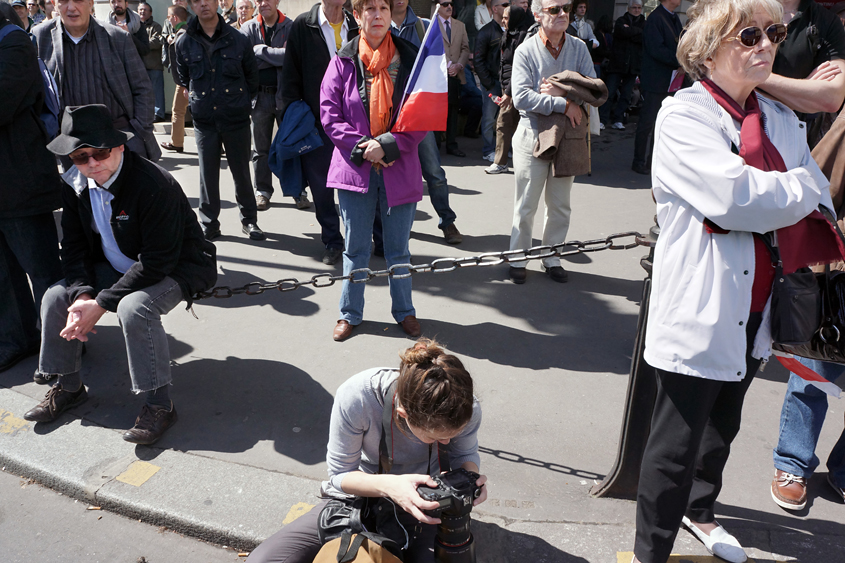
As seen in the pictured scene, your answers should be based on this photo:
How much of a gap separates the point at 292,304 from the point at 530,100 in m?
2.26

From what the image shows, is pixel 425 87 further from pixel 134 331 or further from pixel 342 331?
pixel 134 331

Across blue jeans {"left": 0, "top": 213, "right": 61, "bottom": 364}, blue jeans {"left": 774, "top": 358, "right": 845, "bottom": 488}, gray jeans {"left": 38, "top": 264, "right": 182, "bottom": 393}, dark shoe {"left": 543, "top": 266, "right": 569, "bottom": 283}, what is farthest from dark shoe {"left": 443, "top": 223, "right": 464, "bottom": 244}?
blue jeans {"left": 774, "top": 358, "right": 845, "bottom": 488}

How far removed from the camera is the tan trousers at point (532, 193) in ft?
16.8

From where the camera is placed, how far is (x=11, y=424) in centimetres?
366

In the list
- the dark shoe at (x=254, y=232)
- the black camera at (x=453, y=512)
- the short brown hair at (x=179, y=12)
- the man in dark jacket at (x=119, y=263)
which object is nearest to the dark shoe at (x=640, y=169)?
the dark shoe at (x=254, y=232)

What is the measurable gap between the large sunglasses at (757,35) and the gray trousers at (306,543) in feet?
6.55

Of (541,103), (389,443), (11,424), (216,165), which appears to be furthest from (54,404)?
(541,103)

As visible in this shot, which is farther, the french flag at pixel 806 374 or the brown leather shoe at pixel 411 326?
the brown leather shoe at pixel 411 326

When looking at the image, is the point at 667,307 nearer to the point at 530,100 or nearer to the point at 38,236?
the point at 530,100

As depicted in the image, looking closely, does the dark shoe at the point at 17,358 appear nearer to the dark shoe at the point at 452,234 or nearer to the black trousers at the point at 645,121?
the dark shoe at the point at 452,234

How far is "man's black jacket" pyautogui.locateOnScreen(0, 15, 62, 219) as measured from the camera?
377 centimetres

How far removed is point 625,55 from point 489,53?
3611mm

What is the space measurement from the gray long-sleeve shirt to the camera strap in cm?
1

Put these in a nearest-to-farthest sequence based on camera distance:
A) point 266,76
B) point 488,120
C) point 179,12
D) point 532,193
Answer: point 532,193 → point 266,76 → point 488,120 → point 179,12
